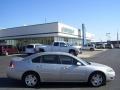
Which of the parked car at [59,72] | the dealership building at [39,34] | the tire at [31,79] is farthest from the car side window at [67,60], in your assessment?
the dealership building at [39,34]

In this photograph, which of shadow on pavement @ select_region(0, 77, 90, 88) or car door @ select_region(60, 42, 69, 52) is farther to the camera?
car door @ select_region(60, 42, 69, 52)

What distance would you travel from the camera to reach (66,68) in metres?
11.6

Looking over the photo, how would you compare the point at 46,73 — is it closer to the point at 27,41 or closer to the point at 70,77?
the point at 70,77

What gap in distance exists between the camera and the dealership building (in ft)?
180

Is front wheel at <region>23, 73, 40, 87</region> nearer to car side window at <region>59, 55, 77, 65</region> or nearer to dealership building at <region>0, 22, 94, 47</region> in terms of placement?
car side window at <region>59, 55, 77, 65</region>

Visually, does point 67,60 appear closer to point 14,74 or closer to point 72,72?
point 72,72

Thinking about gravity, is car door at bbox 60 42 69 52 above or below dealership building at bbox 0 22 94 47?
below

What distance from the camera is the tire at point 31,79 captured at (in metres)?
11.6

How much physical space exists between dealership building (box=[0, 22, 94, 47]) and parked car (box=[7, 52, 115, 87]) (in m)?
42.3

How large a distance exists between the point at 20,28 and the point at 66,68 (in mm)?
50222

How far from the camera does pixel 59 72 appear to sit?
1158cm

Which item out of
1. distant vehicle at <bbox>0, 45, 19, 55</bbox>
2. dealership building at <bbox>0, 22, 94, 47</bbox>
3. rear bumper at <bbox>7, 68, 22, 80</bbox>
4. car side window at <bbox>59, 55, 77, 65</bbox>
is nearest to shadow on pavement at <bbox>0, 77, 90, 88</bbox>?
rear bumper at <bbox>7, 68, 22, 80</bbox>

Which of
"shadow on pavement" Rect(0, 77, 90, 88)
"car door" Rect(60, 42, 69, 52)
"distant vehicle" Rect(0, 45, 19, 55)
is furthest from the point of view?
"distant vehicle" Rect(0, 45, 19, 55)

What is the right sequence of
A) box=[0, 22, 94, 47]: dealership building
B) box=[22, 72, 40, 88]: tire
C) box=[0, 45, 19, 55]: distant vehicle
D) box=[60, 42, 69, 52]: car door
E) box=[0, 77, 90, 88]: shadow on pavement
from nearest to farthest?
box=[22, 72, 40, 88]: tire < box=[0, 77, 90, 88]: shadow on pavement < box=[60, 42, 69, 52]: car door < box=[0, 45, 19, 55]: distant vehicle < box=[0, 22, 94, 47]: dealership building
